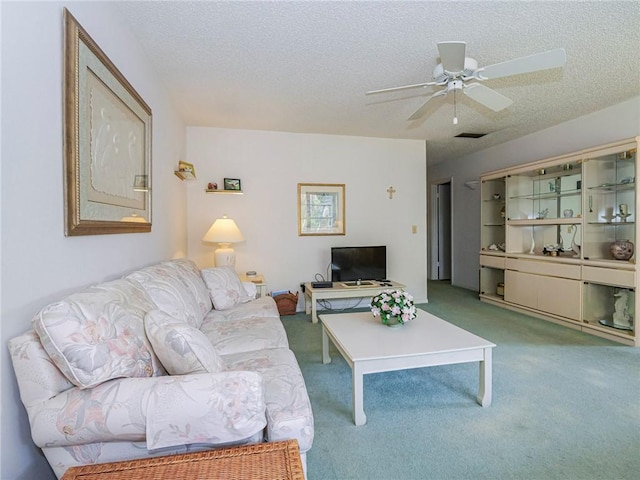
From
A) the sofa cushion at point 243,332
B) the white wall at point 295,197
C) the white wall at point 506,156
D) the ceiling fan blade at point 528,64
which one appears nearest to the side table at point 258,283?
the white wall at point 295,197

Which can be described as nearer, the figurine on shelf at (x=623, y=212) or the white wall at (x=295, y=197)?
the figurine on shelf at (x=623, y=212)

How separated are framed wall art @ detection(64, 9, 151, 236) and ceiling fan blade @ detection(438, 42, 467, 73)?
176 centimetres

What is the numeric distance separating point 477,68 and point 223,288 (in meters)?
2.56

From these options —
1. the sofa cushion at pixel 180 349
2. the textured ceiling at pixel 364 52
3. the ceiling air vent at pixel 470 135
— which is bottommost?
the sofa cushion at pixel 180 349

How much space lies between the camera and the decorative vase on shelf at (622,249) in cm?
306

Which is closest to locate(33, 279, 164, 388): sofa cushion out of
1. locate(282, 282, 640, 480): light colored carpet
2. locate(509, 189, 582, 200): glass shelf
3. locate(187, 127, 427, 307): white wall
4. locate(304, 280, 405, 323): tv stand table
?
locate(282, 282, 640, 480): light colored carpet

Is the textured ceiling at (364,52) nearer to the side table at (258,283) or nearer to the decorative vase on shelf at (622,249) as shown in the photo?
the decorative vase on shelf at (622,249)

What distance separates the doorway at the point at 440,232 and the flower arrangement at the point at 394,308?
4.76 m

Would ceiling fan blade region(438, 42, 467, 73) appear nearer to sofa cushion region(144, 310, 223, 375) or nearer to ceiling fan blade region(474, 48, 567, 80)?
ceiling fan blade region(474, 48, 567, 80)

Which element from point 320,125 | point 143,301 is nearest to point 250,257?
point 320,125

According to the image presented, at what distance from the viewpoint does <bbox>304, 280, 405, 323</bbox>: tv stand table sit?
3.76m

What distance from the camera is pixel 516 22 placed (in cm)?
196

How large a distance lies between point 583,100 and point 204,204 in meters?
4.35

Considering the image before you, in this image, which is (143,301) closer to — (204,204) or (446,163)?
(204,204)
